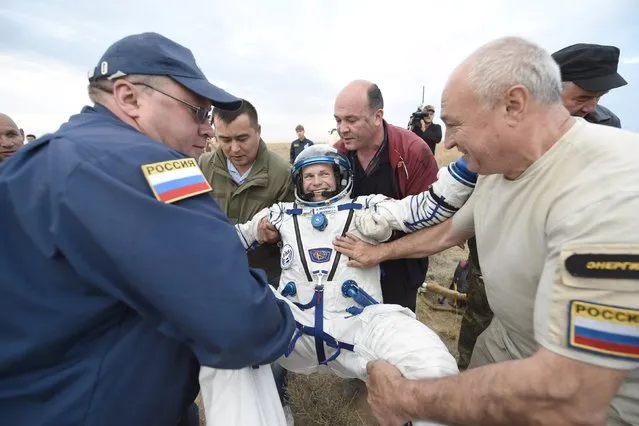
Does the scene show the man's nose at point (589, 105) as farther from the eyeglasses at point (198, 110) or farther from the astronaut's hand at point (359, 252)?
the eyeglasses at point (198, 110)

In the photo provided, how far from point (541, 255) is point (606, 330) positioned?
0.44 meters

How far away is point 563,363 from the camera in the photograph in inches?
48.0

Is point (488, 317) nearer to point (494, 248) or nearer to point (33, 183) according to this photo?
point (494, 248)

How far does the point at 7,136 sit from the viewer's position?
3943mm

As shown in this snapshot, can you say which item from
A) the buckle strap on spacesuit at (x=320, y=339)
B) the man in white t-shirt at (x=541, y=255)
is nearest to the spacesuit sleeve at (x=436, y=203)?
the man in white t-shirt at (x=541, y=255)

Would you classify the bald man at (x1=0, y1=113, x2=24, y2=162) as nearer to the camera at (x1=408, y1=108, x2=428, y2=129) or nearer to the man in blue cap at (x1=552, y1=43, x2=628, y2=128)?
the man in blue cap at (x1=552, y1=43, x2=628, y2=128)

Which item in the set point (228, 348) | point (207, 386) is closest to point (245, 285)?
point (228, 348)

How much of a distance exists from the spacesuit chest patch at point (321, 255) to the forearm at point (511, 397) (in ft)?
4.53

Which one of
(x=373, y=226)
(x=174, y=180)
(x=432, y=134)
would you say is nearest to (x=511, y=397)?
(x=174, y=180)

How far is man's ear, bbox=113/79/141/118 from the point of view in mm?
1510

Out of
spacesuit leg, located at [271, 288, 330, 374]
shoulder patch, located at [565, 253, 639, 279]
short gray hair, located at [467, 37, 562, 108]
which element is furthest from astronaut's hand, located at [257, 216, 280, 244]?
shoulder patch, located at [565, 253, 639, 279]

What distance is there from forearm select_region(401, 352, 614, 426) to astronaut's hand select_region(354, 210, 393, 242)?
4.50 feet

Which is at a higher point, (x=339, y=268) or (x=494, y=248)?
(x=494, y=248)

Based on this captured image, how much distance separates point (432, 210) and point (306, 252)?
106 cm
